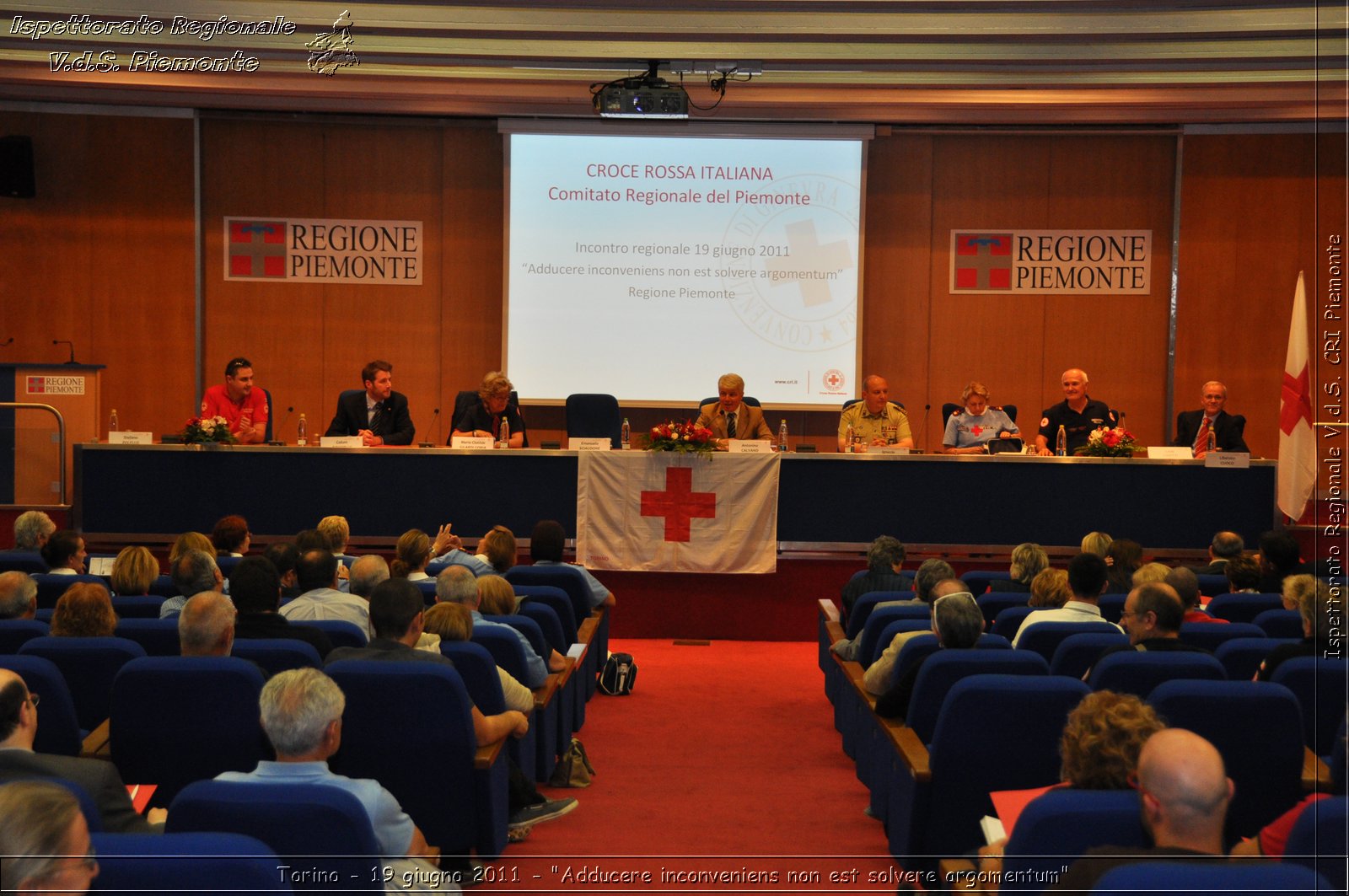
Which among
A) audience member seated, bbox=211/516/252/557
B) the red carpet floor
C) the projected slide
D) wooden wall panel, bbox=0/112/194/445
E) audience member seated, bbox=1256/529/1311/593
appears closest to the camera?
the red carpet floor

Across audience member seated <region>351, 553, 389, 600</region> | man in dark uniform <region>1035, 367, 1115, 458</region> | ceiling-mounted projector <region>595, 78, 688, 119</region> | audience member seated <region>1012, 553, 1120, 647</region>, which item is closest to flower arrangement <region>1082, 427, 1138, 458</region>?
man in dark uniform <region>1035, 367, 1115, 458</region>

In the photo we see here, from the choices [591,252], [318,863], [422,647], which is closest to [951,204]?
[591,252]

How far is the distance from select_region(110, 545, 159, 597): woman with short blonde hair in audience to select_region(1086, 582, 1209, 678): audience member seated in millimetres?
3465

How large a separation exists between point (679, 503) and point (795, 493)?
0.72m

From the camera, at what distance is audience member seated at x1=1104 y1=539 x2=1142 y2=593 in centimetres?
548

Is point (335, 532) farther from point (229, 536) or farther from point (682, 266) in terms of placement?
point (682, 266)

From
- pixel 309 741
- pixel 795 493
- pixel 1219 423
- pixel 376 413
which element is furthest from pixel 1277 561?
pixel 376 413

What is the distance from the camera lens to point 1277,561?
527 cm

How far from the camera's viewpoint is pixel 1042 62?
8375 mm

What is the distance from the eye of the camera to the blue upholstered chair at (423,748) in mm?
3188

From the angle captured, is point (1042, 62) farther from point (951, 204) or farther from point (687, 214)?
point (687, 214)

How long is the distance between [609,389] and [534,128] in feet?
7.20

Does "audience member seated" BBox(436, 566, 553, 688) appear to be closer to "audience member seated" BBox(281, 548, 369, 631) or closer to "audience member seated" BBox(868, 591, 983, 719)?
"audience member seated" BBox(281, 548, 369, 631)

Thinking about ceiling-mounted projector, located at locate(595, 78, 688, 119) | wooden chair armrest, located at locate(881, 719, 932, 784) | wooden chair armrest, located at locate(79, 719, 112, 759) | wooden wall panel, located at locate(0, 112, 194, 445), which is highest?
ceiling-mounted projector, located at locate(595, 78, 688, 119)
